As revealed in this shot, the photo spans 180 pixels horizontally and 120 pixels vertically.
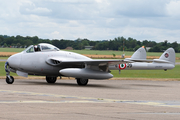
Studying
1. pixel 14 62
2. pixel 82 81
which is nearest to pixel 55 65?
pixel 82 81

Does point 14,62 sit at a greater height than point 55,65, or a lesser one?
greater

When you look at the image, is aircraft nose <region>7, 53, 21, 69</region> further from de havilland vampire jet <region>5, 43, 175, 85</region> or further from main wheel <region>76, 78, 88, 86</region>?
main wheel <region>76, 78, 88, 86</region>

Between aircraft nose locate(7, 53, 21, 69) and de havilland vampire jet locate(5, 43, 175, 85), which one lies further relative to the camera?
aircraft nose locate(7, 53, 21, 69)

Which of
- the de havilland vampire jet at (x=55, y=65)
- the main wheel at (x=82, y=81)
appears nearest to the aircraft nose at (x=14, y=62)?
the de havilland vampire jet at (x=55, y=65)

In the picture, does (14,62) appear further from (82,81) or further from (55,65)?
(82,81)

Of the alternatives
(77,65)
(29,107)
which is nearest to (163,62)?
(77,65)

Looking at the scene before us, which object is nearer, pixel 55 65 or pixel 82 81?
pixel 82 81

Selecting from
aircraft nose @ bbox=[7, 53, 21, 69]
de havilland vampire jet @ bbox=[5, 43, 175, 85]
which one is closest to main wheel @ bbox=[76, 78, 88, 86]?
de havilland vampire jet @ bbox=[5, 43, 175, 85]

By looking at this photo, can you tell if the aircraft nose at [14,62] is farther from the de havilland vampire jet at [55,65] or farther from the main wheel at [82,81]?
the main wheel at [82,81]

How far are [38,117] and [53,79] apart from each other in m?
16.7

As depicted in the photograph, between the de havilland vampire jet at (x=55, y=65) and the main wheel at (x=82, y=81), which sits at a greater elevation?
the de havilland vampire jet at (x=55, y=65)

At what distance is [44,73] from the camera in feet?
85.9

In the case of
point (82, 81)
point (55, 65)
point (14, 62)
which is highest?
point (14, 62)

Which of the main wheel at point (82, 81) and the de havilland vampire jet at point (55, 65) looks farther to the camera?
A: the main wheel at point (82, 81)
